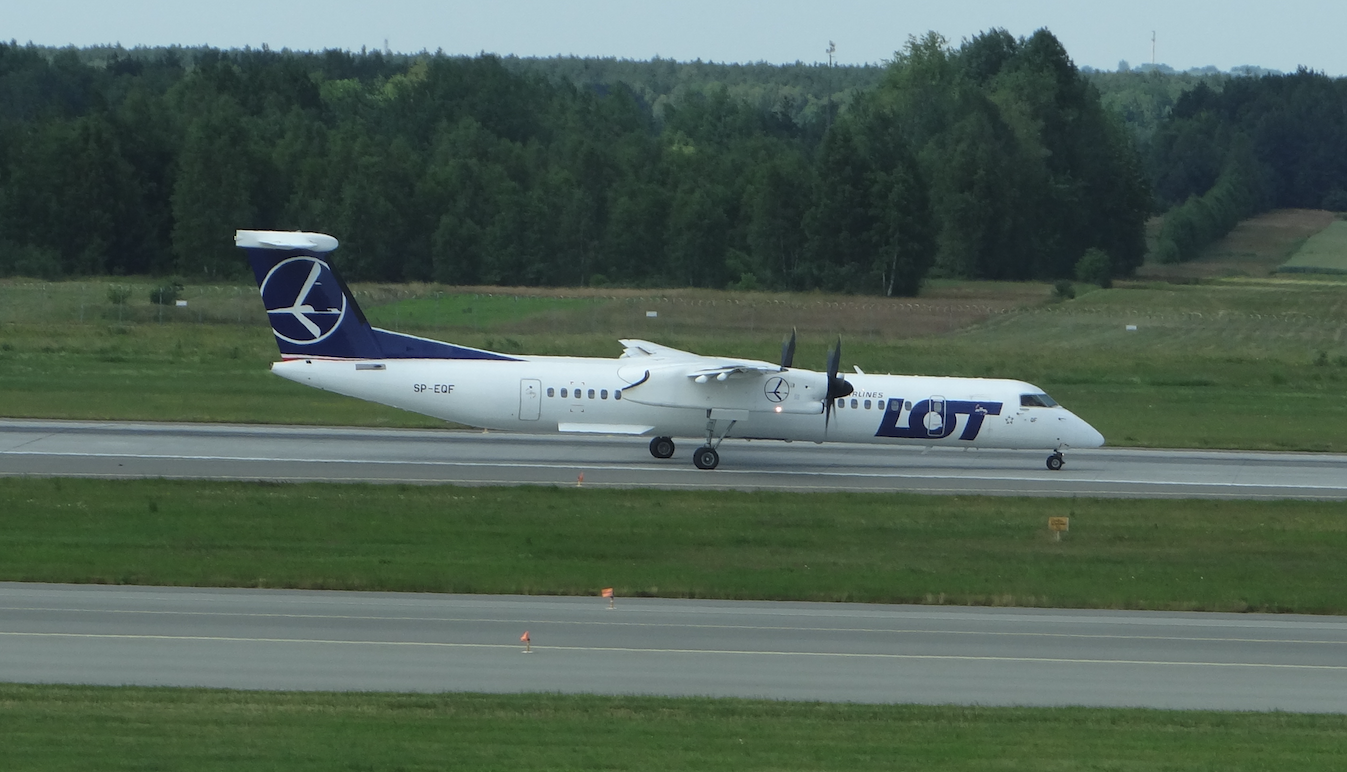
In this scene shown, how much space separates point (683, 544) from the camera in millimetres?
24844

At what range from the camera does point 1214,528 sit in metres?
27.6

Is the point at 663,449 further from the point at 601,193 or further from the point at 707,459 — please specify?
the point at 601,193

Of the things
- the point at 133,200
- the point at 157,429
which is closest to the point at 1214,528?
the point at 157,429

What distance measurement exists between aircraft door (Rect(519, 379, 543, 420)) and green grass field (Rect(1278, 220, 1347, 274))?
343ft

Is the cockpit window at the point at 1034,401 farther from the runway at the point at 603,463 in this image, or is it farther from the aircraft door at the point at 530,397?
the aircraft door at the point at 530,397

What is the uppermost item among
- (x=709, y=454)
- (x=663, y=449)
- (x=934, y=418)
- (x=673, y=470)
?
(x=934, y=418)

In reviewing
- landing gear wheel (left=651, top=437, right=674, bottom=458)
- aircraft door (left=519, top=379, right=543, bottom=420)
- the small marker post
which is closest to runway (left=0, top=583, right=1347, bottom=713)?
the small marker post

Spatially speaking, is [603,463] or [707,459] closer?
[707,459]

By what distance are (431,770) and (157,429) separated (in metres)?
28.5

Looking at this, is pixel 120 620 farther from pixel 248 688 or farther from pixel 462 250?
pixel 462 250

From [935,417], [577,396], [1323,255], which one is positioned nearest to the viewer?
[577,396]

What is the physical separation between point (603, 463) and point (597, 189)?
79646 millimetres

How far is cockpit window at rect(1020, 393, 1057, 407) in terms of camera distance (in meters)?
35.3

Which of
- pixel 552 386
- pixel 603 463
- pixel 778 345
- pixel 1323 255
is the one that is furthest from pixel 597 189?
pixel 552 386
